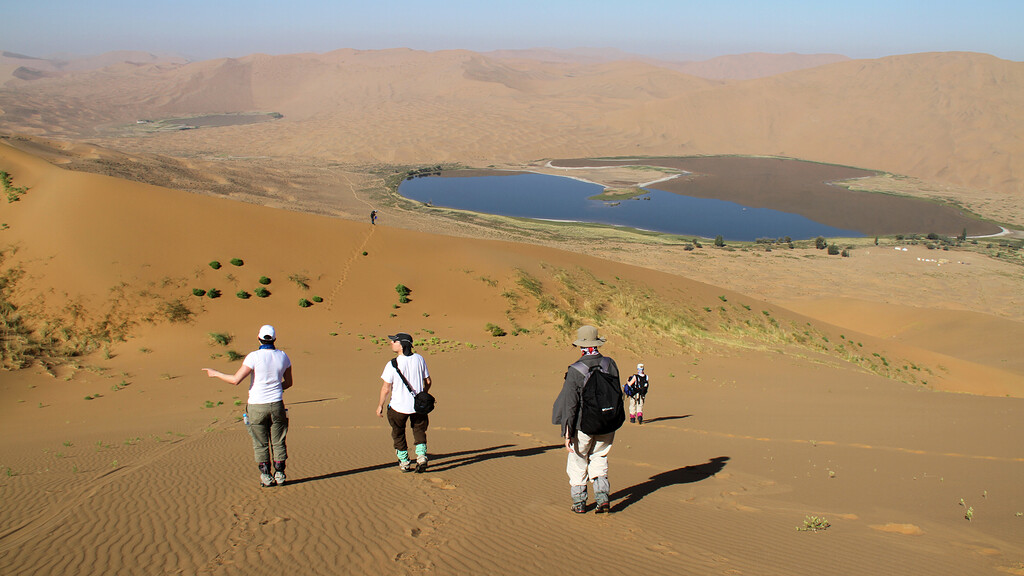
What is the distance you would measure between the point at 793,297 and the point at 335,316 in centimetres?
2923

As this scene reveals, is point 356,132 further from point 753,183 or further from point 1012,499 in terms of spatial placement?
point 1012,499

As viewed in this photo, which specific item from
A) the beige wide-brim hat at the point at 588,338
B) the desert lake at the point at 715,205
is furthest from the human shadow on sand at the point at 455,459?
the desert lake at the point at 715,205

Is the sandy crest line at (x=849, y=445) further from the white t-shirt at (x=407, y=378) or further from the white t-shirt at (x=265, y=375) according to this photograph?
the white t-shirt at (x=265, y=375)

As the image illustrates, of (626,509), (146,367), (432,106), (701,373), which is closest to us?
(626,509)

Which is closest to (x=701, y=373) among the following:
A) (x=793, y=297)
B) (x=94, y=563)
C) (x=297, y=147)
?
(x=94, y=563)

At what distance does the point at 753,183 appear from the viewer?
3930 inches

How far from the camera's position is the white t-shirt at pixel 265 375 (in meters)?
7.02

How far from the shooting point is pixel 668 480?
818cm

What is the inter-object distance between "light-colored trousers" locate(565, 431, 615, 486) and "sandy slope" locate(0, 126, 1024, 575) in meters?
0.47

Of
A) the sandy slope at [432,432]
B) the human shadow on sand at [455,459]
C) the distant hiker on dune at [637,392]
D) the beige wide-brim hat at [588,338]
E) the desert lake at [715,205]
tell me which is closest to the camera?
the sandy slope at [432,432]

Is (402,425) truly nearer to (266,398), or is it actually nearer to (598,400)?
(266,398)

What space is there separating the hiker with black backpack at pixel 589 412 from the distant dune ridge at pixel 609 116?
95.6 m

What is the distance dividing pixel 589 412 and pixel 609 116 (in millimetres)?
142381

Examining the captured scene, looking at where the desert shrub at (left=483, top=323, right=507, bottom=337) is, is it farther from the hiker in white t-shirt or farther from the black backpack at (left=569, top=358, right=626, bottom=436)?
the black backpack at (left=569, top=358, right=626, bottom=436)
